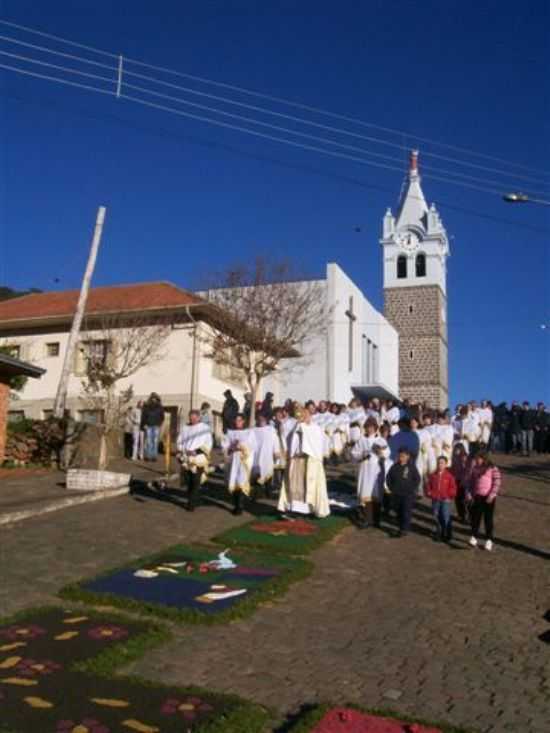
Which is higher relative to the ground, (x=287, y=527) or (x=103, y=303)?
(x=103, y=303)

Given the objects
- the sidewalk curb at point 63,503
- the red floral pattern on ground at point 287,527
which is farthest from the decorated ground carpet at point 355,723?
the sidewalk curb at point 63,503

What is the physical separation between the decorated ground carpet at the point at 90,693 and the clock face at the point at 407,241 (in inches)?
2751

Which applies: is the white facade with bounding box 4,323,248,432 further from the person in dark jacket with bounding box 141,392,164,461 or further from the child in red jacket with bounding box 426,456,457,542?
the child in red jacket with bounding box 426,456,457,542

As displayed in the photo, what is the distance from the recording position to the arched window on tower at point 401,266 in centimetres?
7481

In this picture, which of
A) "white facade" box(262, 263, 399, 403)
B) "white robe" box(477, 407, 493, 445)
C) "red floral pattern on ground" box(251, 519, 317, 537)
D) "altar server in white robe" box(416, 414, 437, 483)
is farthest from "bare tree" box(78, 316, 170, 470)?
"red floral pattern on ground" box(251, 519, 317, 537)

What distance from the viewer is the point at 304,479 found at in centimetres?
1520

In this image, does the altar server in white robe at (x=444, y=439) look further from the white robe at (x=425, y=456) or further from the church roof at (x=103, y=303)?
the church roof at (x=103, y=303)

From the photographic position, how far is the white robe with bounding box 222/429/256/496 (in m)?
15.9

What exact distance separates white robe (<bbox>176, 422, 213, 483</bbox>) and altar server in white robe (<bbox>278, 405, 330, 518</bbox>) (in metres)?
1.73

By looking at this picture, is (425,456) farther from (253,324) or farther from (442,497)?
(253,324)

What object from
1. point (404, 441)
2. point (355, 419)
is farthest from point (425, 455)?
point (355, 419)

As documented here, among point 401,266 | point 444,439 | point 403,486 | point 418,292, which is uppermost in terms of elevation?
point 401,266

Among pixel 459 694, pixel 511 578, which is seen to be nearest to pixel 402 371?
pixel 511 578

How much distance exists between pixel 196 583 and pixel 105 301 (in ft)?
83.1
